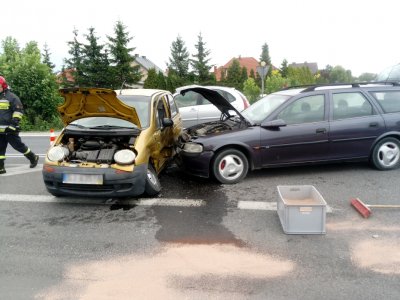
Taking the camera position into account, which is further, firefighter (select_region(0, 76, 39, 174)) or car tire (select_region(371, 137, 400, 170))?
firefighter (select_region(0, 76, 39, 174))

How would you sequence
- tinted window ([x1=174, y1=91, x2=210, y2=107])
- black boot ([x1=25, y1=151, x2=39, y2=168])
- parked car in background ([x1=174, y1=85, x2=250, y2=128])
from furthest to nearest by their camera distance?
tinted window ([x1=174, y1=91, x2=210, y2=107]), parked car in background ([x1=174, y1=85, x2=250, y2=128]), black boot ([x1=25, y1=151, x2=39, y2=168])

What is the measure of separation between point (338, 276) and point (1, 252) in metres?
3.55

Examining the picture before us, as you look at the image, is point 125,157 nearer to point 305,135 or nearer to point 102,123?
point 102,123

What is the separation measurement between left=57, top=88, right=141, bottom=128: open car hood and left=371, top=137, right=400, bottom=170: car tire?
438 cm

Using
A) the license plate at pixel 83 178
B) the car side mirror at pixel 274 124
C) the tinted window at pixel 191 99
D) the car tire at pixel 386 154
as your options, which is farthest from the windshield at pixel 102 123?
the tinted window at pixel 191 99

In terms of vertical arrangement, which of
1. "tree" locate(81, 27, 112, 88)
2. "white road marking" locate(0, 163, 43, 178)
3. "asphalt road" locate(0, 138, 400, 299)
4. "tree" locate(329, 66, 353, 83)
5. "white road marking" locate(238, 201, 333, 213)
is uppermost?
"tree" locate(329, 66, 353, 83)

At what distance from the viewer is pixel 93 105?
540cm

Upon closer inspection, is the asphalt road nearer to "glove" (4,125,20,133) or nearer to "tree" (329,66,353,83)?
"glove" (4,125,20,133)

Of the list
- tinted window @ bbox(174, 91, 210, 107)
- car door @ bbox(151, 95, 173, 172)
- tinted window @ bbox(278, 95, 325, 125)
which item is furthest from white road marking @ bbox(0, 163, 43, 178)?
tinted window @ bbox(278, 95, 325, 125)

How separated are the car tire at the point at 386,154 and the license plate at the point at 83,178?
491cm

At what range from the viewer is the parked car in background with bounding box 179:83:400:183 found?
5953mm

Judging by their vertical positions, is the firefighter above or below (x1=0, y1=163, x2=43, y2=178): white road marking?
above

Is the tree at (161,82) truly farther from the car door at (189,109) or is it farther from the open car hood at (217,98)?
the open car hood at (217,98)

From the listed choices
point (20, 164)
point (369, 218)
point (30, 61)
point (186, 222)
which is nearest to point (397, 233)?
point (369, 218)
